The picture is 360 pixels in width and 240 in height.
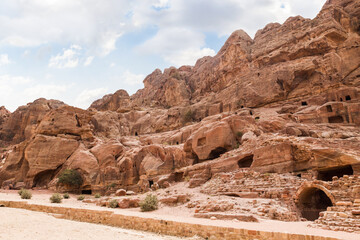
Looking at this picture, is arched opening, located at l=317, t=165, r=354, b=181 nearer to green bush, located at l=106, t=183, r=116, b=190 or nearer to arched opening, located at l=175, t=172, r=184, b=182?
arched opening, located at l=175, t=172, r=184, b=182

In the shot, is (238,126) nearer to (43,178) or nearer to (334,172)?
(334,172)

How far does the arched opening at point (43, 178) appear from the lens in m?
33.4

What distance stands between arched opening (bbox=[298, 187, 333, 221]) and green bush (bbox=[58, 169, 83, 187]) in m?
26.3

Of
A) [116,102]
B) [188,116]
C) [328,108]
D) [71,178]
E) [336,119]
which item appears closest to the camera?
[336,119]

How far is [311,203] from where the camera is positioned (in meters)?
14.3

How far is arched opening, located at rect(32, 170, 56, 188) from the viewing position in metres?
33.4

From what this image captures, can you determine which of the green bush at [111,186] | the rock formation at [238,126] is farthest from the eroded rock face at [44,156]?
the green bush at [111,186]

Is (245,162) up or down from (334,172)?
up

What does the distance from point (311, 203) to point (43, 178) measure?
107ft

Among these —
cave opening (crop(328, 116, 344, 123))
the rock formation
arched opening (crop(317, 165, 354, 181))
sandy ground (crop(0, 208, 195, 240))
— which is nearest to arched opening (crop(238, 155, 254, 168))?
the rock formation

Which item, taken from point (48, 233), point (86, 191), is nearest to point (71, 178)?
point (86, 191)

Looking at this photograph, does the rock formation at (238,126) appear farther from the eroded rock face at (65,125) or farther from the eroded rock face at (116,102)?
the eroded rock face at (116,102)

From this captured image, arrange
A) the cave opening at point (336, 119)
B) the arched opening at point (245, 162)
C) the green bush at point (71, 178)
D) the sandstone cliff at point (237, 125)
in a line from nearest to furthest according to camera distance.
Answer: the sandstone cliff at point (237, 125) → the arched opening at point (245, 162) → the cave opening at point (336, 119) → the green bush at point (71, 178)

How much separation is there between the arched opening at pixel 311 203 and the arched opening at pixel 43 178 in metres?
31.4
